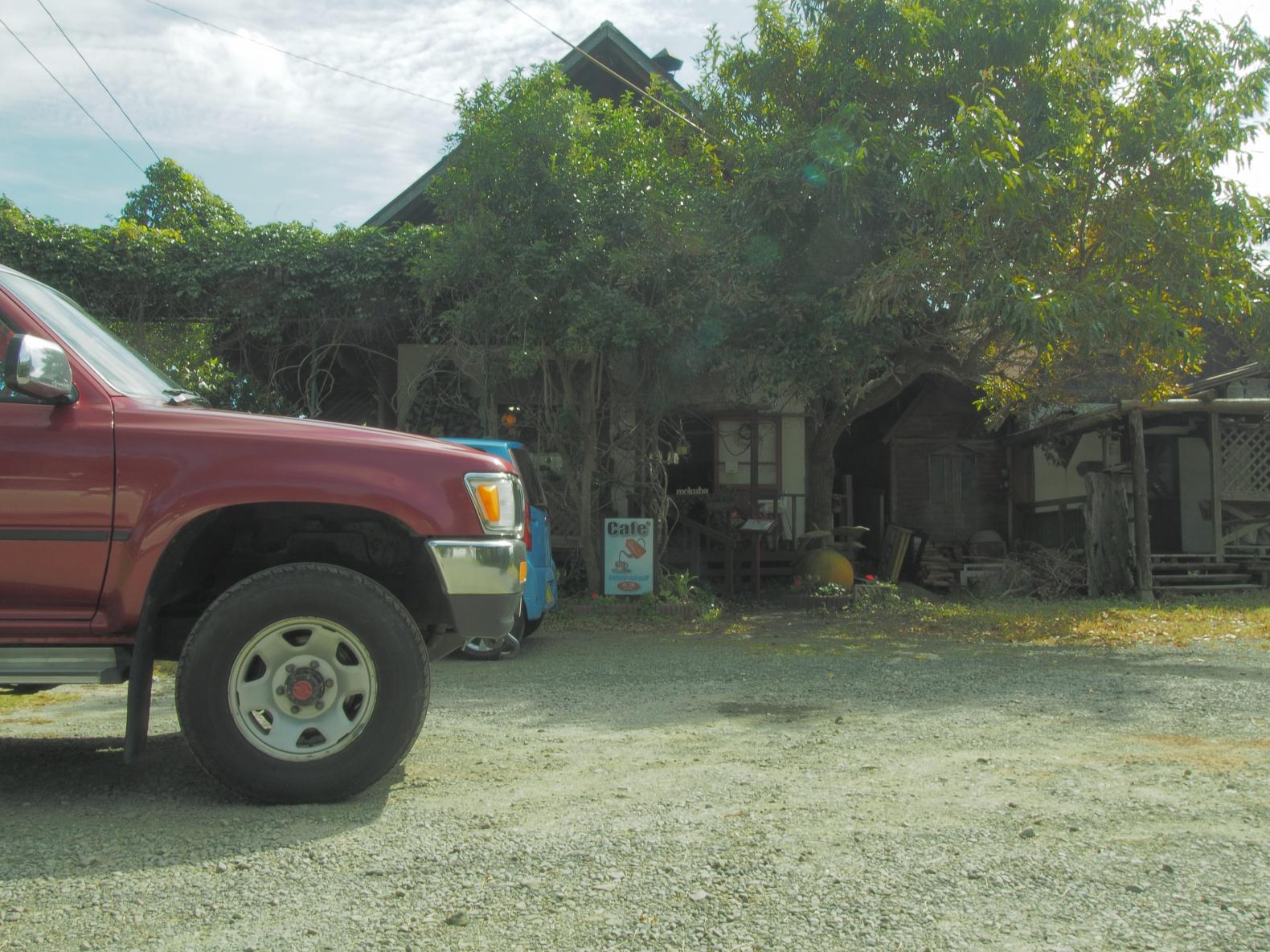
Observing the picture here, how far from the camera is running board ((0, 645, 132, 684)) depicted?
3639 mm

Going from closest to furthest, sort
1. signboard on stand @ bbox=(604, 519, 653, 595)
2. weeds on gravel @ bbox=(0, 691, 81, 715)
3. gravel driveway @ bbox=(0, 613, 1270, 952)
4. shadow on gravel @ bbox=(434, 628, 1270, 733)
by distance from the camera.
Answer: gravel driveway @ bbox=(0, 613, 1270, 952), shadow on gravel @ bbox=(434, 628, 1270, 733), weeds on gravel @ bbox=(0, 691, 81, 715), signboard on stand @ bbox=(604, 519, 653, 595)

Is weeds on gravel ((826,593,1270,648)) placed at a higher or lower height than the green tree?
lower

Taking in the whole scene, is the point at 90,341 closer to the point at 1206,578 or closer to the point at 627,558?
the point at 627,558

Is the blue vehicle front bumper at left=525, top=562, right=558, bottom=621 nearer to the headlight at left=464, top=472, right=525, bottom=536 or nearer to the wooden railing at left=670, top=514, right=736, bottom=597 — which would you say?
the headlight at left=464, top=472, right=525, bottom=536

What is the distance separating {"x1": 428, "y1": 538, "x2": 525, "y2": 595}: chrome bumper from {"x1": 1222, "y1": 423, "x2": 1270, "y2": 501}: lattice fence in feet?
45.6

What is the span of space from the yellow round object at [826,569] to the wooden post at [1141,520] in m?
3.51

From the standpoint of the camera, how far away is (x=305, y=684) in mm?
3773

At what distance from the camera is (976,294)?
948 centimetres

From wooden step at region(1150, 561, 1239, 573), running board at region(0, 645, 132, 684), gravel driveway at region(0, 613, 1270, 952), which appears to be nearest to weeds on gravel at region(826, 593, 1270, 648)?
wooden step at region(1150, 561, 1239, 573)

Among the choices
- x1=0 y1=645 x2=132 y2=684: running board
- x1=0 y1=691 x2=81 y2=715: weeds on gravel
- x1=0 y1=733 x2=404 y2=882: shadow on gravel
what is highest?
x1=0 y1=645 x2=132 y2=684: running board

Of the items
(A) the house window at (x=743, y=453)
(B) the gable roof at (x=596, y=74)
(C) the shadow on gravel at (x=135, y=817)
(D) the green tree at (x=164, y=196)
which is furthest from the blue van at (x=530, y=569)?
(D) the green tree at (x=164, y=196)

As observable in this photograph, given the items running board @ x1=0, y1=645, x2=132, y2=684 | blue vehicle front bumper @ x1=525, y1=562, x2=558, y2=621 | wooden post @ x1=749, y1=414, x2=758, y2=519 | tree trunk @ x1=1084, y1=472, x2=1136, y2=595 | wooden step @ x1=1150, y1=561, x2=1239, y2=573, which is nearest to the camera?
running board @ x1=0, y1=645, x2=132, y2=684

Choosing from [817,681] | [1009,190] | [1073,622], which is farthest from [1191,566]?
[817,681]

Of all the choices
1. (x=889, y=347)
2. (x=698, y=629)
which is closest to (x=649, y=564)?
(x=698, y=629)
